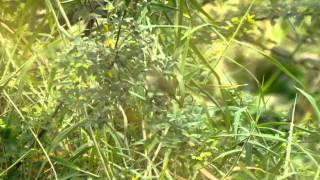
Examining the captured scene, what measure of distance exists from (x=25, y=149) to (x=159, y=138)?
37 cm

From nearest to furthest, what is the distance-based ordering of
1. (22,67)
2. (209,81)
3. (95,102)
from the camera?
(95,102), (22,67), (209,81)

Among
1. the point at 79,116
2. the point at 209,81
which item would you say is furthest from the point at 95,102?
the point at 209,81

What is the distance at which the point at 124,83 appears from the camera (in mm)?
1667

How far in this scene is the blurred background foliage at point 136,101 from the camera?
1.68 m

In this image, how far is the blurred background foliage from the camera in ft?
5.53

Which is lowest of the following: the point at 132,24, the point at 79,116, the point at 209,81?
the point at 209,81

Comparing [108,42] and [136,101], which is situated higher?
[108,42]

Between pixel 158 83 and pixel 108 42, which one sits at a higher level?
pixel 108 42

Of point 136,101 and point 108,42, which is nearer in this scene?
point 108,42

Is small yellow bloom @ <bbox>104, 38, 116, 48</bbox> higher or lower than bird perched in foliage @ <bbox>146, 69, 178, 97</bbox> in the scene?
higher

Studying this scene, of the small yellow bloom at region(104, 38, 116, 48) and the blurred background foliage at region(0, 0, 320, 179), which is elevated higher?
the small yellow bloom at region(104, 38, 116, 48)

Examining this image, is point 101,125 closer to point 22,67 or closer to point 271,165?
point 22,67

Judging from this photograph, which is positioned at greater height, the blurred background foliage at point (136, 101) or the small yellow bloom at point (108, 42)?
the small yellow bloom at point (108, 42)

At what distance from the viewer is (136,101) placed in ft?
5.96
